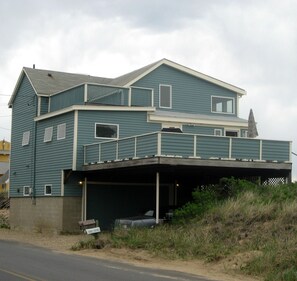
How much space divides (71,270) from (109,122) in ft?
54.0

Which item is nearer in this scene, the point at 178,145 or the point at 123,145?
the point at 178,145

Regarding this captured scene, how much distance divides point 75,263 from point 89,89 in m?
15.8

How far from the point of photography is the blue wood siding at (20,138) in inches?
1358

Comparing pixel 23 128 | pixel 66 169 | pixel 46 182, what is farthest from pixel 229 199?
pixel 23 128

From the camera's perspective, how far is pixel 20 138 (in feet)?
118

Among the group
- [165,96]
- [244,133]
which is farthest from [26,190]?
[244,133]

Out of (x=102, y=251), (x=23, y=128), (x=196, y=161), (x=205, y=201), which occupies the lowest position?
(x=102, y=251)

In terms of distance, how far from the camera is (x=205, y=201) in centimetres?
2370

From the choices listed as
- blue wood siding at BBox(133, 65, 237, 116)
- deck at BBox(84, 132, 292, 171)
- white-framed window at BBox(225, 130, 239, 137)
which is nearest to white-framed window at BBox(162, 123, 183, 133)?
blue wood siding at BBox(133, 65, 237, 116)

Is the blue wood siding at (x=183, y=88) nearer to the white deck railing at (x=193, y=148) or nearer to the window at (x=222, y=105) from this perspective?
the window at (x=222, y=105)

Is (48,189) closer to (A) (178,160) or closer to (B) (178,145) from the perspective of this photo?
(B) (178,145)

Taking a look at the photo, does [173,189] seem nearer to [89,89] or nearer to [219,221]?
[89,89]

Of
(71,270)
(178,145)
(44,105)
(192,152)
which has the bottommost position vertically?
(71,270)

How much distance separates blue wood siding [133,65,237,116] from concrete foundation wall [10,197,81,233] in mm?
8240
